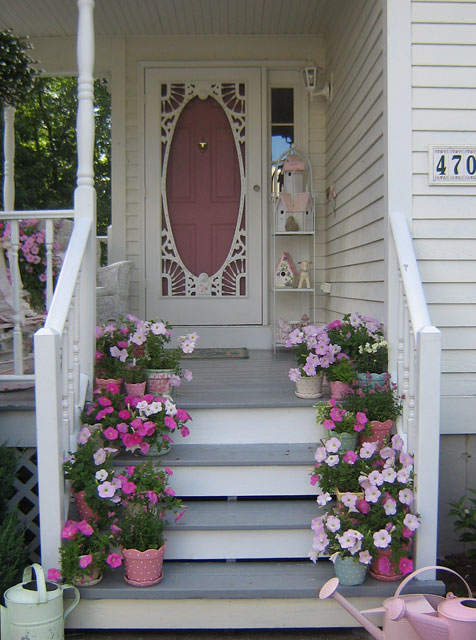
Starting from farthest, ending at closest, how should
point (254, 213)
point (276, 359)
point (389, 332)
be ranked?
point (254, 213) < point (276, 359) < point (389, 332)

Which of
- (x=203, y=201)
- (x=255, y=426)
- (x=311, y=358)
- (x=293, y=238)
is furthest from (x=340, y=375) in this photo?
(x=203, y=201)

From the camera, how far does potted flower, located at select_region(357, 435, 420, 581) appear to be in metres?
2.23

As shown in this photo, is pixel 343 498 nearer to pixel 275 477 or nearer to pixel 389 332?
pixel 275 477

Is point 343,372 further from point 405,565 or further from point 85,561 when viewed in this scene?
point 85,561

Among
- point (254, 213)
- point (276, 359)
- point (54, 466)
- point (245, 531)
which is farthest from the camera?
point (254, 213)

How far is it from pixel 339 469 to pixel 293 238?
277 cm

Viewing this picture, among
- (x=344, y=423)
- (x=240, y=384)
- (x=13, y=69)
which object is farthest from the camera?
(x=13, y=69)

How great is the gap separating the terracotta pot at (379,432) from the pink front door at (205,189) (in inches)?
101

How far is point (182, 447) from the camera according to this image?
2781 mm

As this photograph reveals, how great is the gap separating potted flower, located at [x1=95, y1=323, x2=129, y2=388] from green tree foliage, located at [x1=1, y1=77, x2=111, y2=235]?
9077 millimetres

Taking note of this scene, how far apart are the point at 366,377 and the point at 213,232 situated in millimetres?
2413

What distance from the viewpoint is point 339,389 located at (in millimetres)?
2793

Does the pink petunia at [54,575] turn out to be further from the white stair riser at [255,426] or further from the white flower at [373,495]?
→ the white flower at [373,495]

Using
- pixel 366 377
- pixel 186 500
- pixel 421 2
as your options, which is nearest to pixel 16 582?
pixel 186 500
